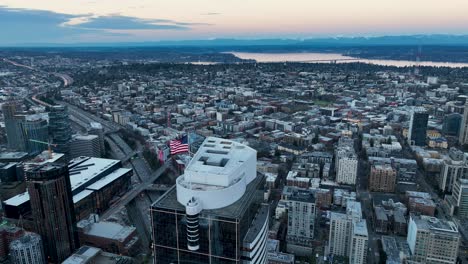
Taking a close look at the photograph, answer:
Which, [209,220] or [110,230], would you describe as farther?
[110,230]

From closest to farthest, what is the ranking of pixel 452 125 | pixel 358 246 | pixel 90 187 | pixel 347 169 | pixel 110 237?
pixel 358 246
pixel 110 237
pixel 90 187
pixel 347 169
pixel 452 125

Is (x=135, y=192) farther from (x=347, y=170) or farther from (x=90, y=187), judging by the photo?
(x=347, y=170)

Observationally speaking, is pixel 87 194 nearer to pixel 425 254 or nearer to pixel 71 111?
pixel 425 254

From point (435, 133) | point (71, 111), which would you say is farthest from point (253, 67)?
point (435, 133)

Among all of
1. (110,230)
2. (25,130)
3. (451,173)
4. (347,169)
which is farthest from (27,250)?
(451,173)

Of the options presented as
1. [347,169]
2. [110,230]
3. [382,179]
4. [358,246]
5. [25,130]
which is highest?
[25,130]

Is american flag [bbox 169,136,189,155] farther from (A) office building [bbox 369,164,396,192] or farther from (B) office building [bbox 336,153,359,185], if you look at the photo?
(A) office building [bbox 369,164,396,192]
